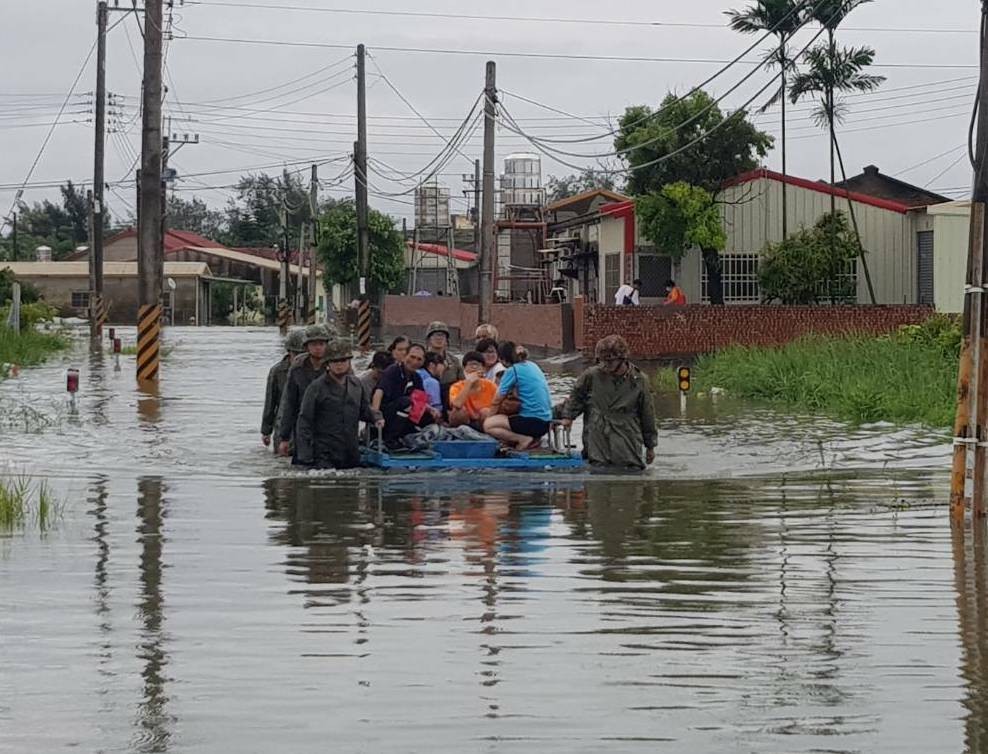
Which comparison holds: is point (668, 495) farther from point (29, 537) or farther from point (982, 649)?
point (982, 649)

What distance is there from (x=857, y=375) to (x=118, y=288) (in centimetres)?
7501

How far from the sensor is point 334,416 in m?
16.9

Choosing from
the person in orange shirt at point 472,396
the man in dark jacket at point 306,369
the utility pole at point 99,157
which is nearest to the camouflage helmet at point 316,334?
the man in dark jacket at point 306,369

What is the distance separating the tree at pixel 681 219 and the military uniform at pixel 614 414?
88.3 ft

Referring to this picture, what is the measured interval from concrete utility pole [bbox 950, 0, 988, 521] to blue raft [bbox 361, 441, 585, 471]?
14.1 ft

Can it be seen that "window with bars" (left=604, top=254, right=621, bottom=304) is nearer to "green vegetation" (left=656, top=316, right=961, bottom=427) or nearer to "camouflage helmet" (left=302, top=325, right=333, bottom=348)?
"green vegetation" (left=656, top=316, right=961, bottom=427)

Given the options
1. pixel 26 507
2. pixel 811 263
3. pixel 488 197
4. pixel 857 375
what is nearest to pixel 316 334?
pixel 26 507

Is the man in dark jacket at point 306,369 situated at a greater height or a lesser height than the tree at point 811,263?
lesser

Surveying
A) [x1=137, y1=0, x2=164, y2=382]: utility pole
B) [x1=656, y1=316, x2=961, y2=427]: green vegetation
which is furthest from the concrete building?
[x1=656, y1=316, x2=961, y2=427]: green vegetation

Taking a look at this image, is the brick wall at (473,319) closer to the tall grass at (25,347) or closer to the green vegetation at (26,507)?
the tall grass at (25,347)

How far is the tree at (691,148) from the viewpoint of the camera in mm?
45688

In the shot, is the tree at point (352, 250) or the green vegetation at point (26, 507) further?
the tree at point (352, 250)

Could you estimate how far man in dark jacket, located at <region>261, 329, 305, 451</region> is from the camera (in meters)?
17.8

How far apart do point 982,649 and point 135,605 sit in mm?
4403
